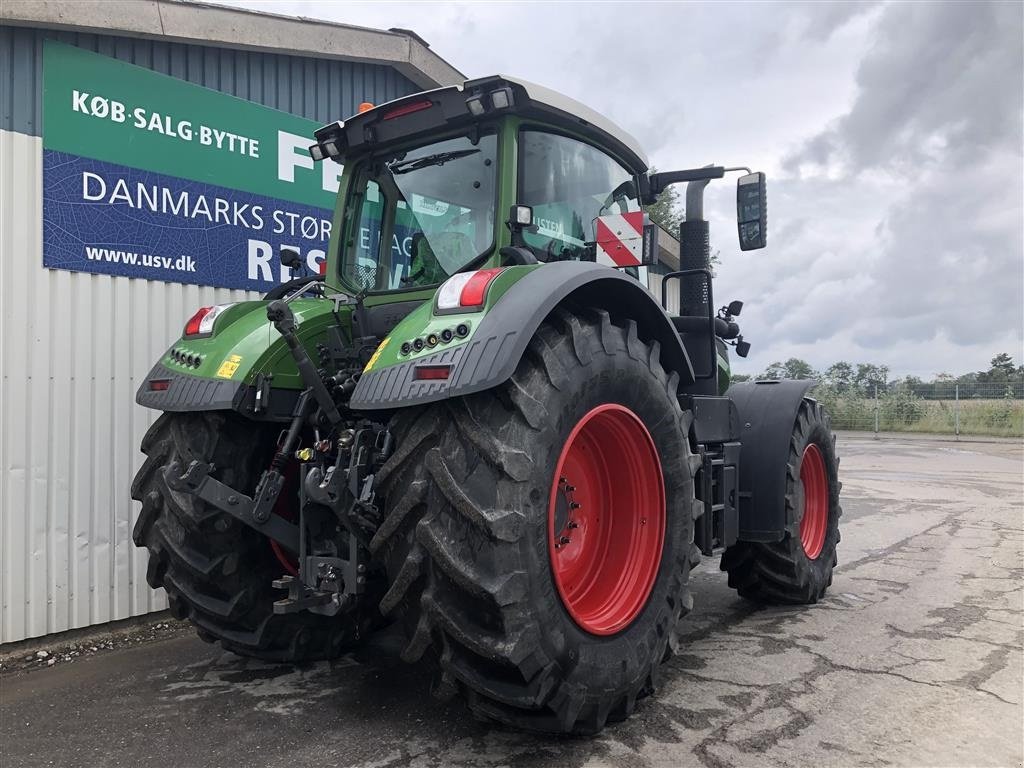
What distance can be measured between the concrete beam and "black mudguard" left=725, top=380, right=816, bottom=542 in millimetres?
4109

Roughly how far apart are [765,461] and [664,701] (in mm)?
1843

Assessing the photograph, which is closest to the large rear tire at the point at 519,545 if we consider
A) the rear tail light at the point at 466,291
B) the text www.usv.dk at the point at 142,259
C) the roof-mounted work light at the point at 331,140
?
the rear tail light at the point at 466,291

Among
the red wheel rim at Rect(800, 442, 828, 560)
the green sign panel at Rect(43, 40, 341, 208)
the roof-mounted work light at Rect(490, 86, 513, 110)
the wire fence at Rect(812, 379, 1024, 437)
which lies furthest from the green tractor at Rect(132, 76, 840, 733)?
the wire fence at Rect(812, 379, 1024, 437)

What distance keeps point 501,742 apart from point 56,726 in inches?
77.1

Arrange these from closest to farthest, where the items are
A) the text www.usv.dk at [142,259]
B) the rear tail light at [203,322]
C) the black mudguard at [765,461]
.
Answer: the rear tail light at [203,322] → the black mudguard at [765,461] → the text www.usv.dk at [142,259]

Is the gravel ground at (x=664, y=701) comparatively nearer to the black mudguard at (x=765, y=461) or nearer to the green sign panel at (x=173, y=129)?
the black mudguard at (x=765, y=461)

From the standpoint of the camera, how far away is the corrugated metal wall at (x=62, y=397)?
4.35 metres

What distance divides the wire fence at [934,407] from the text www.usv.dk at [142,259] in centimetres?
2544

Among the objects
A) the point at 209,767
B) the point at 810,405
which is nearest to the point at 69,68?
the point at 209,767

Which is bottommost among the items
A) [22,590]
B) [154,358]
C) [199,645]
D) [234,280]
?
[199,645]

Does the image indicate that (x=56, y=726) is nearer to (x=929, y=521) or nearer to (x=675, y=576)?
(x=675, y=576)

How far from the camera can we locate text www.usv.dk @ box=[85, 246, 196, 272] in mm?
4746

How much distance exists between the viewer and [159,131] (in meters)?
5.10

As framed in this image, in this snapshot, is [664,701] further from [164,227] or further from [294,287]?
[164,227]
